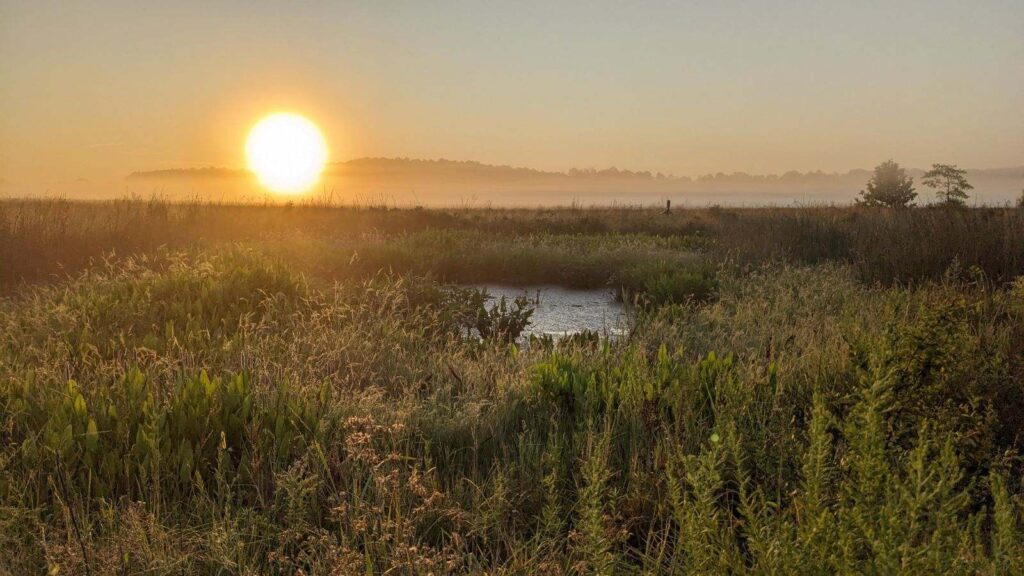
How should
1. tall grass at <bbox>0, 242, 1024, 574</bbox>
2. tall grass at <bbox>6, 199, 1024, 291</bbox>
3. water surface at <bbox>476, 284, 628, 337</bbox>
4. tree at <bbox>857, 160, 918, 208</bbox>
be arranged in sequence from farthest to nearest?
1. tree at <bbox>857, 160, 918, 208</bbox>
2. tall grass at <bbox>6, 199, 1024, 291</bbox>
3. water surface at <bbox>476, 284, 628, 337</bbox>
4. tall grass at <bbox>0, 242, 1024, 574</bbox>

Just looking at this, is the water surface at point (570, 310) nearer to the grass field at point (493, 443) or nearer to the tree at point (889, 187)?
the grass field at point (493, 443)

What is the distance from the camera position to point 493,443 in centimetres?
410

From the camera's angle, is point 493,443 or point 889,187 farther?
point 889,187

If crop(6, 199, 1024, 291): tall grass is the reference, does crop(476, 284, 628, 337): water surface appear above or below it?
below

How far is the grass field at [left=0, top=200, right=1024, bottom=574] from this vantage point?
2393 millimetres

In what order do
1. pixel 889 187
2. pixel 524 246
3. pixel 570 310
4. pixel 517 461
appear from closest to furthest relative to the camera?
1. pixel 517 461
2. pixel 570 310
3. pixel 524 246
4. pixel 889 187

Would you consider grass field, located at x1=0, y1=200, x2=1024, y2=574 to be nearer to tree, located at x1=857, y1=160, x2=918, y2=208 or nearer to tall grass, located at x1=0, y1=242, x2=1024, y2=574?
tall grass, located at x1=0, y1=242, x2=1024, y2=574

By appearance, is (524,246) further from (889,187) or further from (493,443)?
(889,187)

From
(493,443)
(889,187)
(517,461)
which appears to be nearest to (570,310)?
(493,443)

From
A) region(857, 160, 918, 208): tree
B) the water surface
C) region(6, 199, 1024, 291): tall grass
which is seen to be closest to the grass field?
the water surface

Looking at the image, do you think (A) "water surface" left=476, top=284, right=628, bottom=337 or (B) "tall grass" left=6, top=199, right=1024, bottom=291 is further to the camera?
(B) "tall grass" left=6, top=199, right=1024, bottom=291

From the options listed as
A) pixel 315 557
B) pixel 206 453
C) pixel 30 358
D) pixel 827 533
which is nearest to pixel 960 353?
pixel 827 533

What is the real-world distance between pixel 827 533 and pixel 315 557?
6.48 ft

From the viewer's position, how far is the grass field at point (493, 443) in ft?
7.85
